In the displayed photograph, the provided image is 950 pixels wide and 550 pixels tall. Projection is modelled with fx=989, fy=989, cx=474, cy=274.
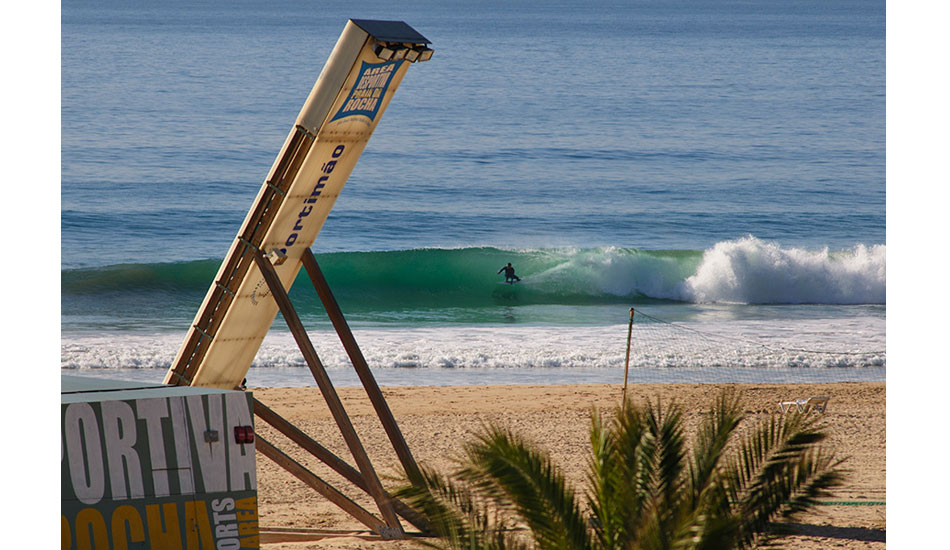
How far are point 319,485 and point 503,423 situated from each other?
571cm

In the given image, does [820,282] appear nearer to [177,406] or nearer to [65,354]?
[65,354]

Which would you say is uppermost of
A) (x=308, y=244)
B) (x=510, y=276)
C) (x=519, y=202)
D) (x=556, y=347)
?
(x=519, y=202)

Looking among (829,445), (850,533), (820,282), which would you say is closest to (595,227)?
(820,282)

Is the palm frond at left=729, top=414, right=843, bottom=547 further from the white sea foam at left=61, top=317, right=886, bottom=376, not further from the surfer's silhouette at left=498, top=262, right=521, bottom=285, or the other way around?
the surfer's silhouette at left=498, top=262, right=521, bottom=285

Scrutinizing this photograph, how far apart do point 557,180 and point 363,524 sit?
37.5 metres

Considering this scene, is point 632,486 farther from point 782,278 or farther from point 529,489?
point 782,278

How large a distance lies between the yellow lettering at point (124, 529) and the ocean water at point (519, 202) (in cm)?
1159

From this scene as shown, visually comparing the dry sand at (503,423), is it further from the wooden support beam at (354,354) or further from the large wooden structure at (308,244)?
the large wooden structure at (308,244)

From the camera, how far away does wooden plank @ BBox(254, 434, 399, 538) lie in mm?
7363

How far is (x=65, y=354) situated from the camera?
19250 millimetres

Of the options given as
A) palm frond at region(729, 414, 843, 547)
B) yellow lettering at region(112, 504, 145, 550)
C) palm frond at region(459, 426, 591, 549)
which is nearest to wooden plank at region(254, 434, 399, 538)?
yellow lettering at region(112, 504, 145, 550)

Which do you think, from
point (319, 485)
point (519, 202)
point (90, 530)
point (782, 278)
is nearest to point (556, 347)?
point (782, 278)

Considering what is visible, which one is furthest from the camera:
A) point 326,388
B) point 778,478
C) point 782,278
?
point 782,278

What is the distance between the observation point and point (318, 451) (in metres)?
7.59
